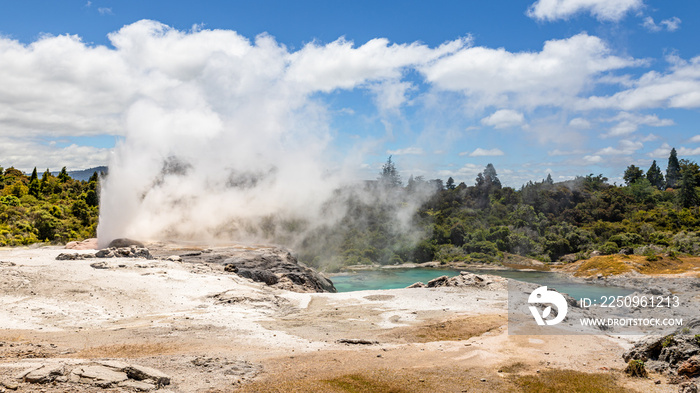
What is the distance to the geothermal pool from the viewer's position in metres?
41.8

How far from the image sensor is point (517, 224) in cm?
7575

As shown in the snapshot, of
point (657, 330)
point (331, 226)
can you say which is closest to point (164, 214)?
point (331, 226)

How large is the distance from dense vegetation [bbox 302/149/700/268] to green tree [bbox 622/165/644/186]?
13.4m

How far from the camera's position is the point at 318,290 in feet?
100

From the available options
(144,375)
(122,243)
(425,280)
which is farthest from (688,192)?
(144,375)

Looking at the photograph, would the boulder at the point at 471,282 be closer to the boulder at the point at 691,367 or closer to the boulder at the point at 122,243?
the boulder at the point at 691,367

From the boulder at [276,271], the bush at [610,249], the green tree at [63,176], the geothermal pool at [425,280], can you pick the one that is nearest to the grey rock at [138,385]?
the boulder at [276,271]

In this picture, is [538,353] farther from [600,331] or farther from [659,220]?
[659,220]

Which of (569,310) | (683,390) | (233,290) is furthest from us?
(233,290)

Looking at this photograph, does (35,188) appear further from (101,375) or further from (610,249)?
(610,249)

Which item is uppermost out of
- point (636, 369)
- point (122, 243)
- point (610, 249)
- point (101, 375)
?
point (610, 249)

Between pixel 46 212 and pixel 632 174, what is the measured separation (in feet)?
366

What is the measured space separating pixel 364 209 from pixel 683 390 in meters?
66.6

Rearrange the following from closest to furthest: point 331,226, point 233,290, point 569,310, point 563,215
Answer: point 569,310
point 233,290
point 331,226
point 563,215
